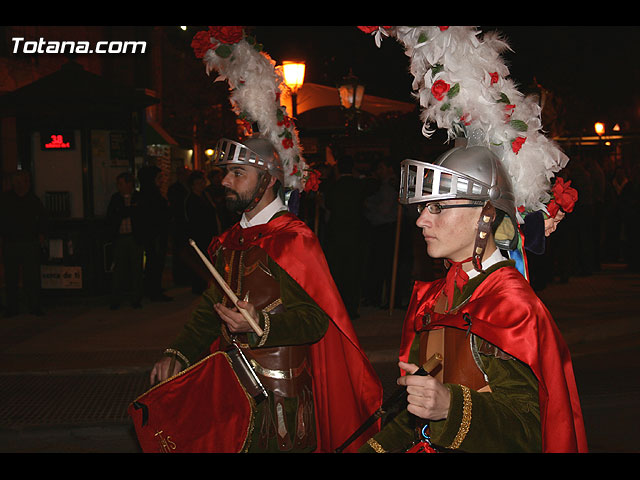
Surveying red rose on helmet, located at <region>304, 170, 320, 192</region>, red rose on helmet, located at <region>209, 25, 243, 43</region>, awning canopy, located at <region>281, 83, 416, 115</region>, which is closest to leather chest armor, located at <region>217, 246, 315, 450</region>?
red rose on helmet, located at <region>304, 170, 320, 192</region>

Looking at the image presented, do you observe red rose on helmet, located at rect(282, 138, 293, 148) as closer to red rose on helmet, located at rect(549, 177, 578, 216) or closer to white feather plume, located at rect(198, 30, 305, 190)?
white feather plume, located at rect(198, 30, 305, 190)

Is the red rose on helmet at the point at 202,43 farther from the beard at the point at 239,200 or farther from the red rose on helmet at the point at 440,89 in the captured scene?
the red rose on helmet at the point at 440,89

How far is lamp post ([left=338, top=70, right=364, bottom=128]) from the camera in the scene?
12.3 m

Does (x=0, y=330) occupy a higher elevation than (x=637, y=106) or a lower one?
lower

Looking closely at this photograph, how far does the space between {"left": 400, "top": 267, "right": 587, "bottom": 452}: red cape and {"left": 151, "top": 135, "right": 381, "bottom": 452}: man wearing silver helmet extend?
116 cm

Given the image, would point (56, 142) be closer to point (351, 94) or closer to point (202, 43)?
point (351, 94)

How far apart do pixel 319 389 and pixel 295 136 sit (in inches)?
63.7

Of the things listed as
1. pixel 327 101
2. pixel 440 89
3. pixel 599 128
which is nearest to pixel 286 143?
pixel 440 89

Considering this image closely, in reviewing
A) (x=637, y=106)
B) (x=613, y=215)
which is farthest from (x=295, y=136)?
(x=637, y=106)

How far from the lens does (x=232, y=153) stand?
3730 mm

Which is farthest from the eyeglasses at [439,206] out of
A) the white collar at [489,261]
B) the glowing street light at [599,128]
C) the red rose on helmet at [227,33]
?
the glowing street light at [599,128]

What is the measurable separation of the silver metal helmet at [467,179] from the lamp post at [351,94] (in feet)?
33.0

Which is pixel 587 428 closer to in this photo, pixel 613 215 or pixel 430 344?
pixel 430 344

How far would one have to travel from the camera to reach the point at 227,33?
4.16 meters
